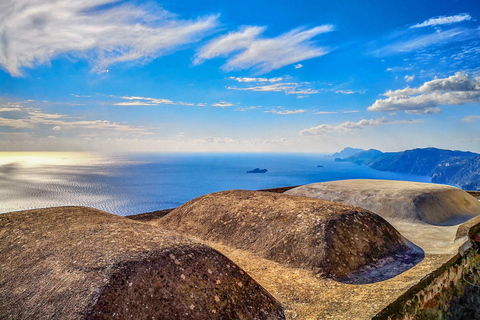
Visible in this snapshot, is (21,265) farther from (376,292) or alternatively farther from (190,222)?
(376,292)

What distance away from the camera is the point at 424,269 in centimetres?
822

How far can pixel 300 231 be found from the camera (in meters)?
9.63

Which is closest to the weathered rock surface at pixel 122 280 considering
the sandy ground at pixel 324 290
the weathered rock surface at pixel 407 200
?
the sandy ground at pixel 324 290

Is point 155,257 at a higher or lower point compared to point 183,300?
higher

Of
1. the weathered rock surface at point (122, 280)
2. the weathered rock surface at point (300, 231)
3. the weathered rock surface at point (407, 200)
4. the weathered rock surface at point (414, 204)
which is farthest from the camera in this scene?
the weathered rock surface at point (407, 200)

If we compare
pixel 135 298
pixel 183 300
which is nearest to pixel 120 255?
pixel 135 298

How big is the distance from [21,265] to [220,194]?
862 centimetres

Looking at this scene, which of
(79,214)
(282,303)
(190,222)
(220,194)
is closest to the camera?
(282,303)

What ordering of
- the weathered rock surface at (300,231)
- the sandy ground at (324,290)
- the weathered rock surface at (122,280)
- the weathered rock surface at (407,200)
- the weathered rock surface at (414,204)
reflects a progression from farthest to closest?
the weathered rock surface at (407,200)
the weathered rock surface at (414,204)
the weathered rock surface at (300,231)
the sandy ground at (324,290)
the weathered rock surface at (122,280)

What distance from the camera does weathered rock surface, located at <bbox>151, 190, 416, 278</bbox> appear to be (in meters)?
8.76

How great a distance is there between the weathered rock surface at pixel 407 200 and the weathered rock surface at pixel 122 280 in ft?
38.1

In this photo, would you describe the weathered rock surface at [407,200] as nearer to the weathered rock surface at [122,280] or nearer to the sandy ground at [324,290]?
the sandy ground at [324,290]

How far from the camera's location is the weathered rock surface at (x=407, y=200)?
15.0m

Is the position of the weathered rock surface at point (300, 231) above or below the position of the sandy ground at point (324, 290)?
above
